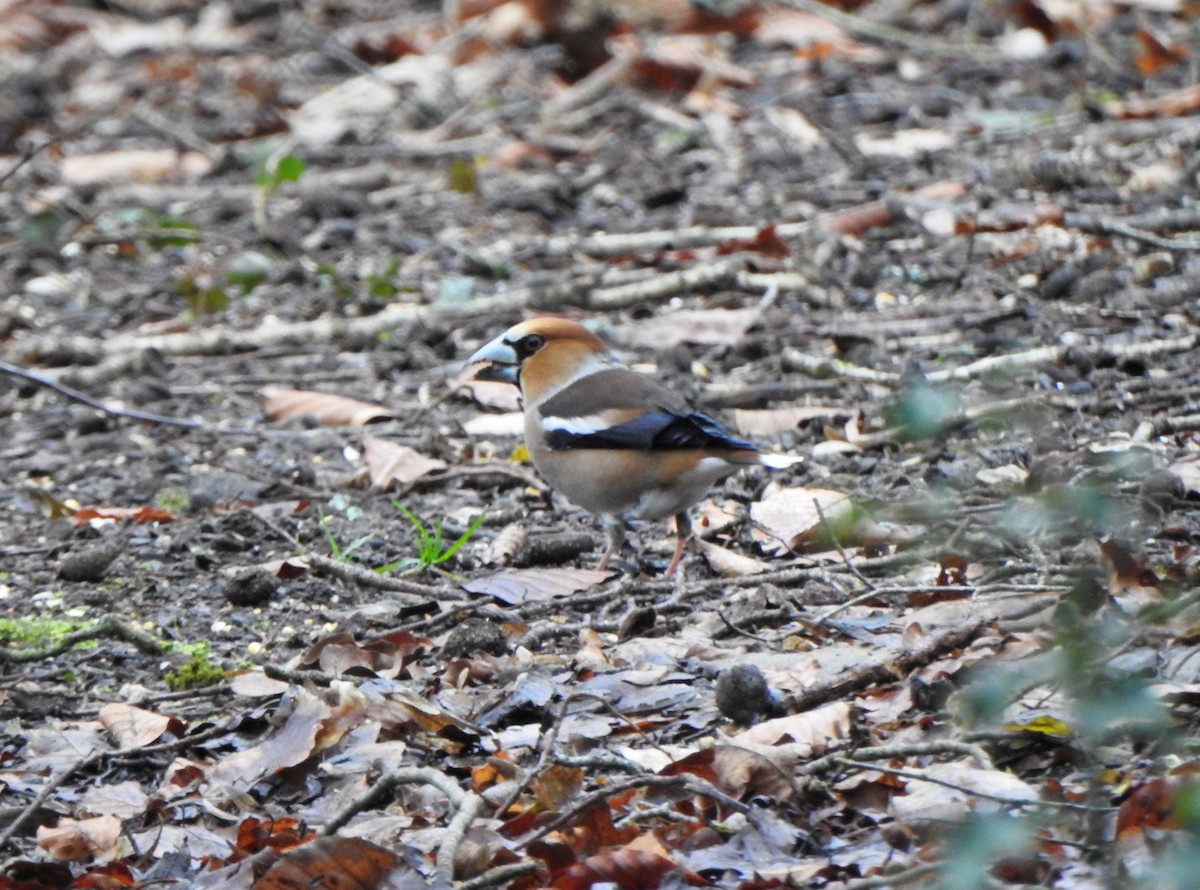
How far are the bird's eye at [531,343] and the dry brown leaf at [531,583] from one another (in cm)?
93

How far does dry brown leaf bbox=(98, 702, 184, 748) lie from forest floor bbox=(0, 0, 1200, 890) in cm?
1

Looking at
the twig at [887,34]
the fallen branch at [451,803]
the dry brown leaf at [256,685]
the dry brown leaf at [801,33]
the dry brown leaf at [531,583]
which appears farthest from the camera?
the dry brown leaf at [801,33]

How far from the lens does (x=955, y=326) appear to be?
5.91 meters

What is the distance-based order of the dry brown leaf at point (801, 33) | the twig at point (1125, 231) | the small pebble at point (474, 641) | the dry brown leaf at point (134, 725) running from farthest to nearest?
1. the dry brown leaf at point (801, 33)
2. the twig at point (1125, 231)
3. the small pebble at point (474, 641)
4. the dry brown leaf at point (134, 725)

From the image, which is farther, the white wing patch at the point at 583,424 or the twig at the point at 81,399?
the twig at the point at 81,399

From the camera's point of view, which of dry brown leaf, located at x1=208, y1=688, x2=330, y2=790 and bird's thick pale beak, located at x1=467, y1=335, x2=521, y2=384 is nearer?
dry brown leaf, located at x1=208, y1=688, x2=330, y2=790

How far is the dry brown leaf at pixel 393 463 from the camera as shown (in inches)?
208

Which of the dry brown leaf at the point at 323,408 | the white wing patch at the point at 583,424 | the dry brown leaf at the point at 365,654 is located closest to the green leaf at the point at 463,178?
the dry brown leaf at the point at 323,408

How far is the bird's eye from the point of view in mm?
5227

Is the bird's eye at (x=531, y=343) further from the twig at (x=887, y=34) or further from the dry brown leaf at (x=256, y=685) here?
the twig at (x=887, y=34)

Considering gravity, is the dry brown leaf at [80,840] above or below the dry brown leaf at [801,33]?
above

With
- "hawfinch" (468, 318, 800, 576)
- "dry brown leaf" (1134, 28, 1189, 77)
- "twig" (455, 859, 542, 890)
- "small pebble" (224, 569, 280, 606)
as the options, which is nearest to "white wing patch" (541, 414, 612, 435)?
"hawfinch" (468, 318, 800, 576)

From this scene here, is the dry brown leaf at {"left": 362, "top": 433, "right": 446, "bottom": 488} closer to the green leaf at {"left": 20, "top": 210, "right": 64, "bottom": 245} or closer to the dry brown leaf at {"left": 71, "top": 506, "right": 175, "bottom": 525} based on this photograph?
Result: the dry brown leaf at {"left": 71, "top": 506, "right": 175, "bottom": 525}

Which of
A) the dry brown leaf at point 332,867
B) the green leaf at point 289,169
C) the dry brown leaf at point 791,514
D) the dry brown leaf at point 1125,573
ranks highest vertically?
the dry brown leaf at point 1125,573
